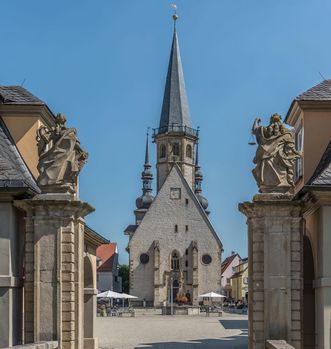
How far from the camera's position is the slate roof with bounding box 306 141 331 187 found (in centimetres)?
1734

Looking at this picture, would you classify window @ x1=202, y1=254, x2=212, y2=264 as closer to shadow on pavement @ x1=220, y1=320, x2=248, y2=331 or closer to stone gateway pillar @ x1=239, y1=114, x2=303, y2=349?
shadow on pavement @ x1=220, y1=320, x2=248, y2=331

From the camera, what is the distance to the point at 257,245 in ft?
60.0

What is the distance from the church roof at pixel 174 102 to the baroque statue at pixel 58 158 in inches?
3512

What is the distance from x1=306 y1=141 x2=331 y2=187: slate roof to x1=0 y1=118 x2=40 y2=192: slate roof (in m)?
6.51

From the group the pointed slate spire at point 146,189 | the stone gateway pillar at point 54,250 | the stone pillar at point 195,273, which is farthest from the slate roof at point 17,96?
the pointed slate spire at point 146,189

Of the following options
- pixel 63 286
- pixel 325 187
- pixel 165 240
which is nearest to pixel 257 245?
pixel 325 187

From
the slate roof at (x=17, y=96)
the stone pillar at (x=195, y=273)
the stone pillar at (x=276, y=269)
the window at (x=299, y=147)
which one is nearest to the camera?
the stone pillar at (x=276, y=269)

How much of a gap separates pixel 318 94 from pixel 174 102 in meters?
88.1

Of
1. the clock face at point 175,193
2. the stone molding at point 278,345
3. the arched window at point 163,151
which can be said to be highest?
the arched window at point 163,151

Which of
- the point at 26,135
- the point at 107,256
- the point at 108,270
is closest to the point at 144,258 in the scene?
the point at 108,270

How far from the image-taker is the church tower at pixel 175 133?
107m

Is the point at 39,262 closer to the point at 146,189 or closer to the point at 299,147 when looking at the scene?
the point at 299,147

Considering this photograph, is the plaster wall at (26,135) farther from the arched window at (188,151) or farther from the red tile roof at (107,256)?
the red tile roof at (107,256)

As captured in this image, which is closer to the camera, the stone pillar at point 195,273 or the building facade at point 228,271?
the stone pillar at point 195,273
